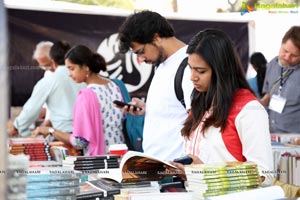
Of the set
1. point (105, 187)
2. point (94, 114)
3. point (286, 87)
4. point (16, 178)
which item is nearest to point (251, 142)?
point (105, 187)

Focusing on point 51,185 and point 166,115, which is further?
point 166,115

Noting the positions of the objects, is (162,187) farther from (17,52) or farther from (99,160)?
(17,52)

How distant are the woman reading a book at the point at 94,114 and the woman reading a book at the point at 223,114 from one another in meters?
1.04

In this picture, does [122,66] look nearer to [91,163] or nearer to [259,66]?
[259,66]

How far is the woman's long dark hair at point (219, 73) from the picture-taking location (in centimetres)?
178

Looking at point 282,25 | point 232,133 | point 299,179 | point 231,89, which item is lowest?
point 299,179

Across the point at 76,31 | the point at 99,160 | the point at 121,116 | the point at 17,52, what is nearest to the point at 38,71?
the point at 17,52

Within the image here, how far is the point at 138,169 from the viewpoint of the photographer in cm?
173

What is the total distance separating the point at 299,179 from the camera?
9.81 ft

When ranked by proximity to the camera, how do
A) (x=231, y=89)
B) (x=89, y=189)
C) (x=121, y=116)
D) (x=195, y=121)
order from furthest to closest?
1. (x=121, y=116)
2. (x=195, y=121)
3. (x=231, y=89)
4. (x=89, y=189)

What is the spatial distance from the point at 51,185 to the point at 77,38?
3.65 meters

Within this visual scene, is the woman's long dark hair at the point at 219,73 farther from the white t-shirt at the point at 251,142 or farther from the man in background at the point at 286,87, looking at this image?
the man in background at the point at 286,87

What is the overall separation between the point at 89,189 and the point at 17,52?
3.37 m

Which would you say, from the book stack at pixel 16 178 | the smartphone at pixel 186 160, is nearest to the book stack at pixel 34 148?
the smartphone at pixel 186 160
